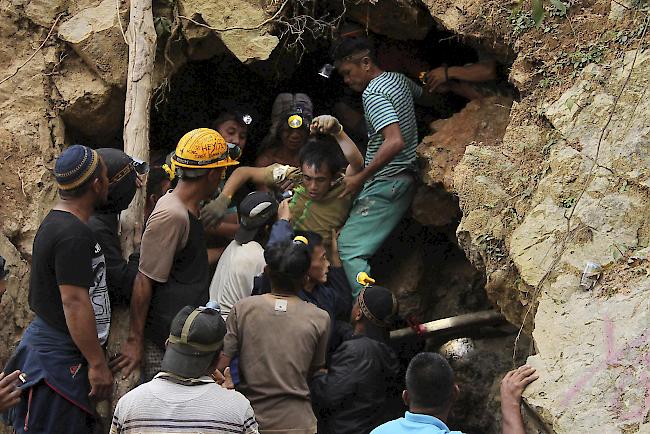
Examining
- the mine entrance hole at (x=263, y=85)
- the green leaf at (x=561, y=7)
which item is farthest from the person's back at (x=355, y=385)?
the mine entrance hole at (x=263, y=85)

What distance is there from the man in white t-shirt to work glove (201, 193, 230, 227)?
256 mm

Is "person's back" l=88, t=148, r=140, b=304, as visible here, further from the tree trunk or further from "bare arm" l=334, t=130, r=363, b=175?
Answer: "bare arm" l=334, t=130, r=363, b=175

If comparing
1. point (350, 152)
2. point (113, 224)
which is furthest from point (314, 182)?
point (113, 224)

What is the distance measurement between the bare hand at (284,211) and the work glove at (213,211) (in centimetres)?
35

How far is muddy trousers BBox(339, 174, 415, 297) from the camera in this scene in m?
6.32

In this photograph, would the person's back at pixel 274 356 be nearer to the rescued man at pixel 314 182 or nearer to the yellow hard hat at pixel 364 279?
the yellow hard hat at pixel 364 279

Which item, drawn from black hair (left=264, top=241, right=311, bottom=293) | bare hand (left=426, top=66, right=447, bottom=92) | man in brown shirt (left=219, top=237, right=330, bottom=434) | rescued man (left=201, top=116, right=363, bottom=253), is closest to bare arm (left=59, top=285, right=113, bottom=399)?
man in brown shirt (left=219, top=237, right=330, bottom=434)

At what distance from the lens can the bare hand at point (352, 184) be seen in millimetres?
6273

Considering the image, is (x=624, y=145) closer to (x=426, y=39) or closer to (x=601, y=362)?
(x=601, y=362)

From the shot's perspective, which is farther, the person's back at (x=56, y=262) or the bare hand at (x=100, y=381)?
the bare hand at (x=100, y=381)

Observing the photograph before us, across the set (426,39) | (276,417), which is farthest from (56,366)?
(426,39)

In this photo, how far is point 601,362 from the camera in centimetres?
423

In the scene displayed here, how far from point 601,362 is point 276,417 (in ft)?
5.35

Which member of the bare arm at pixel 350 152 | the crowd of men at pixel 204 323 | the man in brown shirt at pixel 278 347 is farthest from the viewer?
the bare arm at pixel 350 152
